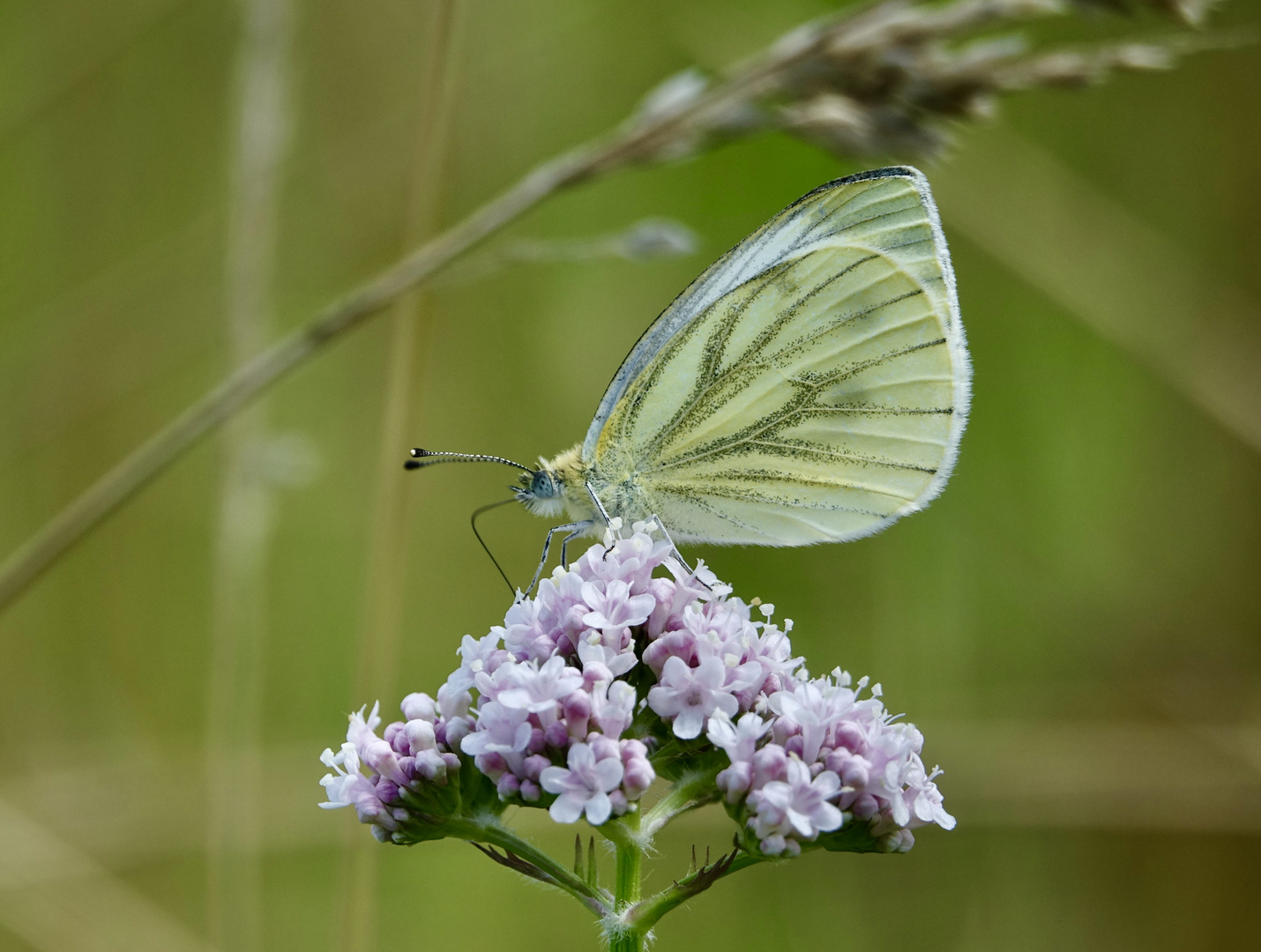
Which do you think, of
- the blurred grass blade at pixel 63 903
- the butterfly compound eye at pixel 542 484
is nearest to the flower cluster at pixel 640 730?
the butterfly compound eye at pixel 542 484

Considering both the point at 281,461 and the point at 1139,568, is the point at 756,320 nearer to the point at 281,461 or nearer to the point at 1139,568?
the point at 281,461

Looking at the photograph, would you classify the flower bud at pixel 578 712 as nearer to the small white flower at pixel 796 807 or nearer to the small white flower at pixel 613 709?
the small white flower at pixel 613 709

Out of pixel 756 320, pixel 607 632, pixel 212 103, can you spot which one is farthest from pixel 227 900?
pixel 212 103

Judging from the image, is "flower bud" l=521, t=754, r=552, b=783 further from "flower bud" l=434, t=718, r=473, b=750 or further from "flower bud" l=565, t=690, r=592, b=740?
"flower bud" l=434, t=718, r=473, b=750

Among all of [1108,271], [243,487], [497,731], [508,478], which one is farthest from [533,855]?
[1108,271]

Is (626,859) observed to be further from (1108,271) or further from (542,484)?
(1108,271)
